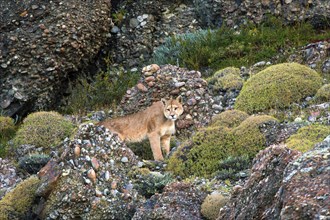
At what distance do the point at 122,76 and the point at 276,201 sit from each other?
51.2 feet

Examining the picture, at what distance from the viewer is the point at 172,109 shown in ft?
55.2

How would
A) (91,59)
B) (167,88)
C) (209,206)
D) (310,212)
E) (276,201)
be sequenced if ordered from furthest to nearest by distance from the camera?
(91,59) < (167,88) < (209,206) < (276,201) < (310,212)

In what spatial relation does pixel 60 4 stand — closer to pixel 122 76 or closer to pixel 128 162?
pixel 122 76

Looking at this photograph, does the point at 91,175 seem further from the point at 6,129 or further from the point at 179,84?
the point at 6,129

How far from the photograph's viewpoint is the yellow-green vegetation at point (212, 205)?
35.4 feet

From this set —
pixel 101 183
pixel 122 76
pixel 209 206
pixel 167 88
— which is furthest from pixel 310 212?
pixel 122 76

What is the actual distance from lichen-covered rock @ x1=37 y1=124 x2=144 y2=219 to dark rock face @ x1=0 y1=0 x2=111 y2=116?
366 inches

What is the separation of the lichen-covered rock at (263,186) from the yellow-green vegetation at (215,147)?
16.1 feet

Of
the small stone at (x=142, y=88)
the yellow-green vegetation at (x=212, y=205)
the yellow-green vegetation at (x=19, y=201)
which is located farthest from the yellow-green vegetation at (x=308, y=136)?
the small stone at (x=142, y=88)

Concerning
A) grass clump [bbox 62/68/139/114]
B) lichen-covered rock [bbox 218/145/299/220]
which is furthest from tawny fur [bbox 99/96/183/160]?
lichen-covered rock [bbox 218/145/299/220]

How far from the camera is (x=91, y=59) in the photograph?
930 inches

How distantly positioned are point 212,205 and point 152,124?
6.15 metres

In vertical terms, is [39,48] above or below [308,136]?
below

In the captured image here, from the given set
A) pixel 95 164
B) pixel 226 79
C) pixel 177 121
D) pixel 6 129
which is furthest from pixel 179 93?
pixel 95 164
